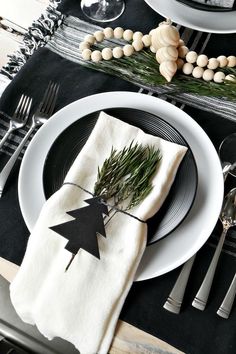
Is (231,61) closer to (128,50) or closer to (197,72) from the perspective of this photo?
(197,72)

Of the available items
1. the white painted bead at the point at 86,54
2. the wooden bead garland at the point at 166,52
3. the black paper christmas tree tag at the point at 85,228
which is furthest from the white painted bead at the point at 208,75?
the black paper christmas tree tag at the point at 85,228

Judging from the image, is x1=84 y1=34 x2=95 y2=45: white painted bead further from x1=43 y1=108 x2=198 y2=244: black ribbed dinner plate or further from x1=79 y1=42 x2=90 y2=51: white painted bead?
x1=43 y1=108 x2=198 y2=244: black ribbed dinner plate

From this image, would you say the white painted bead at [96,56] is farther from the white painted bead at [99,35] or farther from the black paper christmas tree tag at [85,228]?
the black paper christmas tree tag at [85,228]

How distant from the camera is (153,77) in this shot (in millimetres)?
812

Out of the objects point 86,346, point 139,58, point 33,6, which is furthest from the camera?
point 33,6

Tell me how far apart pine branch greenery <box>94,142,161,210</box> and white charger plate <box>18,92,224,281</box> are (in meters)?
0.08

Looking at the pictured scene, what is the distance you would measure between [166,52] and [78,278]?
16.6 inches

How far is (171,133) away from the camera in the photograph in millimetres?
682

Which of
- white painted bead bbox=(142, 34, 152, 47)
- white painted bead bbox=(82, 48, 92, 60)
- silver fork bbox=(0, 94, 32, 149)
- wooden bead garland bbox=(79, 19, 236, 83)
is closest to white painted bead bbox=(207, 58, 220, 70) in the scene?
wooden bead garland bbox=(79, 19, 236, 83)

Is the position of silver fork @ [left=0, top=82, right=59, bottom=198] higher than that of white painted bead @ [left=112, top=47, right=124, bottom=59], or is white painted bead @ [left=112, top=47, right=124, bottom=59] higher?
white painted bead @ [left=112, top=47, right=124, bottom=59]

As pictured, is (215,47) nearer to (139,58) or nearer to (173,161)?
(139,58)

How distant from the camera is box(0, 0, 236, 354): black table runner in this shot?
61 cm

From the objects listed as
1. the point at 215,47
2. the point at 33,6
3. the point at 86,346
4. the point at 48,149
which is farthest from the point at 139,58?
the point at 86,346

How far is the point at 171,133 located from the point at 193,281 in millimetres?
216
